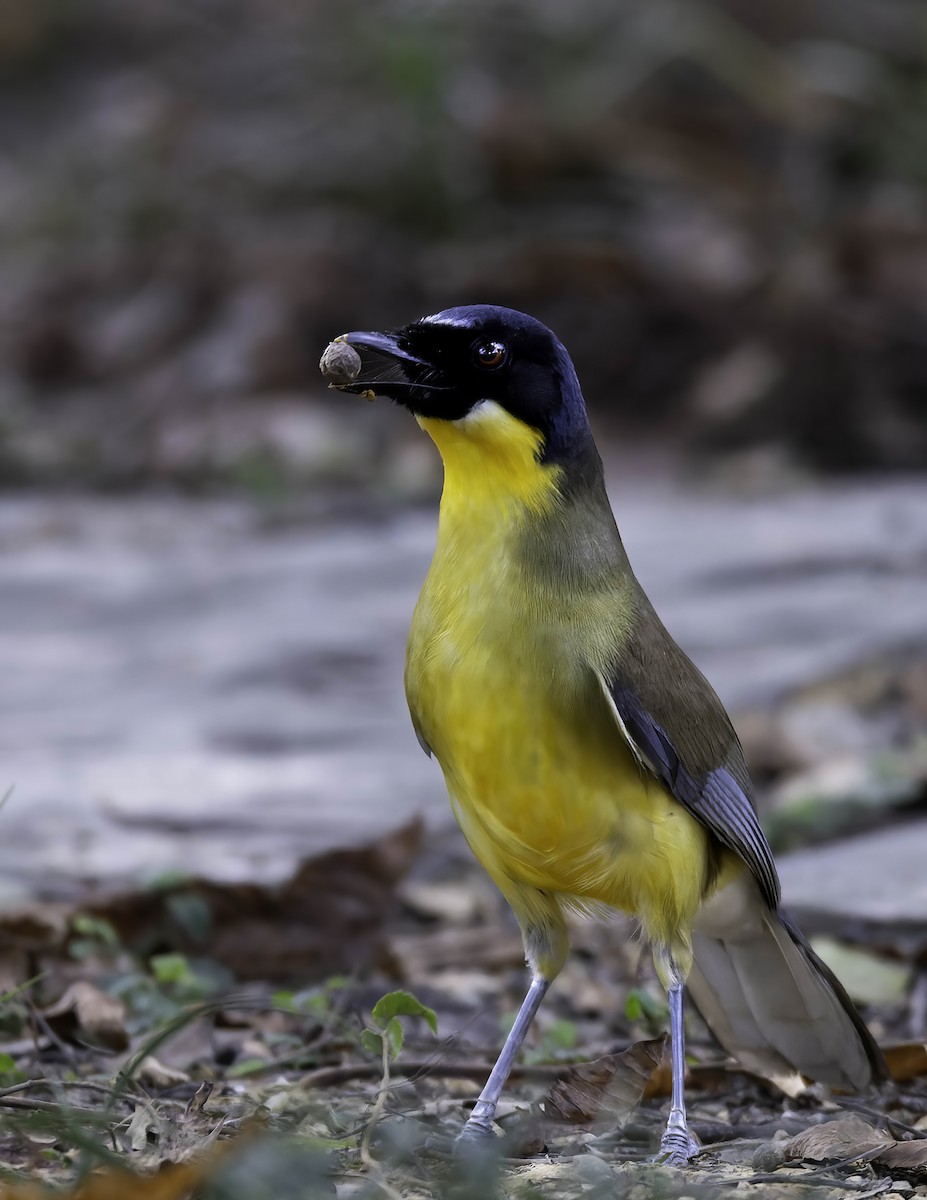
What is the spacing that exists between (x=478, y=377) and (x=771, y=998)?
4.51ft

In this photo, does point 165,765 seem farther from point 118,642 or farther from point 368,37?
point 368,37

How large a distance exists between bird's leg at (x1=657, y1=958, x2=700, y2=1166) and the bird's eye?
114 cm

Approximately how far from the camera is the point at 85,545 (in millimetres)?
9328

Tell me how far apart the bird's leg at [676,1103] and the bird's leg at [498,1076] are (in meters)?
0.28

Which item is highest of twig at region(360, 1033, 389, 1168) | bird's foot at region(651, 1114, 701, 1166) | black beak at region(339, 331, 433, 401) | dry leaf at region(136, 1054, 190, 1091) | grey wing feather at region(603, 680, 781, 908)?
black beak at region(339, 331, 433, 401)

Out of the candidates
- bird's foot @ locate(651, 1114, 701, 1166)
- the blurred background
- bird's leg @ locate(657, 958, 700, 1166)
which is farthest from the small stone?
the blurred background

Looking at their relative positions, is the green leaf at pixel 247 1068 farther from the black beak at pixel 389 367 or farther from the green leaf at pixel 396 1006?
the black beak at pixel 389 367

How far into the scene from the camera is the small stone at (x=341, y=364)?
11.5 ft

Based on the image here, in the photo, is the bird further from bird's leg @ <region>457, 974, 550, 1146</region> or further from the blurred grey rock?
the blurred grey rock

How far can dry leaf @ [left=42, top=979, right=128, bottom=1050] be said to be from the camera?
3814 mm

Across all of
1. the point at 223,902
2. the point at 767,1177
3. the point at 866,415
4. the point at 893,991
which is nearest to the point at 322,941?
the point at 223,902

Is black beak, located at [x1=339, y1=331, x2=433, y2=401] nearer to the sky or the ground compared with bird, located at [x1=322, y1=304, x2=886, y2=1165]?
nearer to the sky

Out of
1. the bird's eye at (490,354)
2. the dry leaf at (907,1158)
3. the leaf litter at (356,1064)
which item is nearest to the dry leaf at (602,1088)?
the leaf litter at (356,1064)

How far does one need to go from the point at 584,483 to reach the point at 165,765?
→ 3065mm
